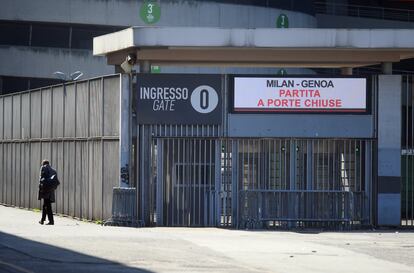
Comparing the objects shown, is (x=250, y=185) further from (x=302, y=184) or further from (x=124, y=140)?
(x=124, y=140)

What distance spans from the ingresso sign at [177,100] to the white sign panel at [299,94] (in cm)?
58

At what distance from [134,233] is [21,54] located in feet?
112

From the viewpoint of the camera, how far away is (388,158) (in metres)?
24.6

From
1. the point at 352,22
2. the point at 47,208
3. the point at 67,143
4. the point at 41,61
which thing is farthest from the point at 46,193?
the point at 352,22

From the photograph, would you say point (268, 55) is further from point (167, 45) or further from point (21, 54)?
point (21, 54)

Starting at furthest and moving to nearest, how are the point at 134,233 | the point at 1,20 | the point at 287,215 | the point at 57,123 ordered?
the point at 1,20
the point at 57,123
the point at 287,215
the point at 134,233

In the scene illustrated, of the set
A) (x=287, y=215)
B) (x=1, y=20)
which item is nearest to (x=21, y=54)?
(x=1, y=20)

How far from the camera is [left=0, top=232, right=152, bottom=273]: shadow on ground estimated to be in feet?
48.6

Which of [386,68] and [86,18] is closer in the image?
[386,68]

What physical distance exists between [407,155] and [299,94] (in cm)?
320

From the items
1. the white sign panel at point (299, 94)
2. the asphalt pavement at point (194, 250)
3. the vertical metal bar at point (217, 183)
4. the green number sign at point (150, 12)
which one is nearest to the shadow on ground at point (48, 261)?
the asphalt pavement at point (194, 250)

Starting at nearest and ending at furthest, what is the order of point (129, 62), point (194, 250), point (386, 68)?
point (194, 250) → point (129, 62) → point (386, 68)

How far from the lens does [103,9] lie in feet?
177

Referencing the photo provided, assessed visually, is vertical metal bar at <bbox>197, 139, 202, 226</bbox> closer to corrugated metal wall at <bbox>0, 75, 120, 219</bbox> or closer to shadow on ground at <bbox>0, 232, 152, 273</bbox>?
corrugated metal wall at <bbox>0, 75, 120, 219</bbox>
